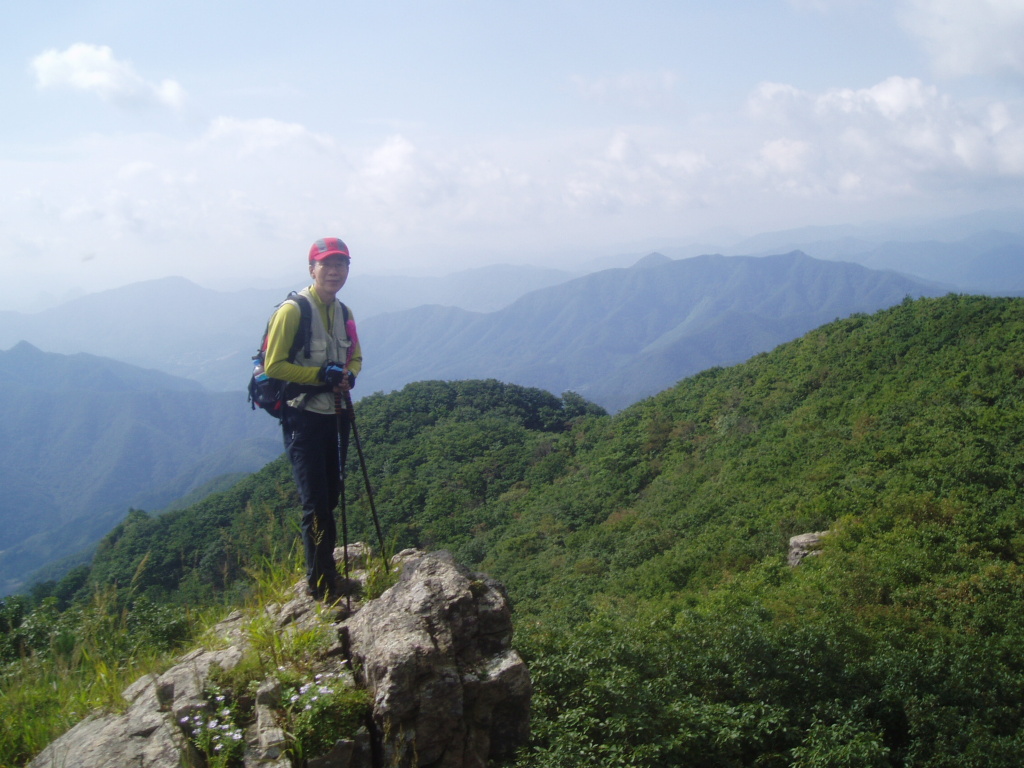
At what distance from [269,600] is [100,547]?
3048cm

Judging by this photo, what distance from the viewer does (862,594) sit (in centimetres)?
693

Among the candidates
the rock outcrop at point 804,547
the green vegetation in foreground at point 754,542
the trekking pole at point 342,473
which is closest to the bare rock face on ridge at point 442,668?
the green vegetation in foreground at point 754,542

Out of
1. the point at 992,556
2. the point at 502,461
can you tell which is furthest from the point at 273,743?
the point at 502,461

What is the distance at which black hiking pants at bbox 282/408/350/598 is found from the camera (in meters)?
4.36

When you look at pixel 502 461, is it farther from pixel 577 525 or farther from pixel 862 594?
pixel 862 594

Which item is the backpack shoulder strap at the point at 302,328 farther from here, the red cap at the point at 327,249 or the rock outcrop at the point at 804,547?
the rock outcrop at the point at 804,547

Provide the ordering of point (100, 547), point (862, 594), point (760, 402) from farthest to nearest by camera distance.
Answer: point (100, 547) < point (760, 402) < point (862, 594)

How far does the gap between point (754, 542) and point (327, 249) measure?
9.92 m

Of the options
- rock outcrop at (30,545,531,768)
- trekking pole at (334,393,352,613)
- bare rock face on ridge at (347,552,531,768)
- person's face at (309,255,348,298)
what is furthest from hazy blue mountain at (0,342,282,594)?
bare rock face on ridge at (347,552,531,768)

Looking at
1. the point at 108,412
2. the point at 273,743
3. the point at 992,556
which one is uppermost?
the point at 273,743

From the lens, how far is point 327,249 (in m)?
4.39

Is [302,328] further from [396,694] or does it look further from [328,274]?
[396,694]

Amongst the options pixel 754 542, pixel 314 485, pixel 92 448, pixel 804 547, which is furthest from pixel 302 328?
pixel 92 448

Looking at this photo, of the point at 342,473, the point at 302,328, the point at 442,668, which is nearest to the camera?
the point at 442,668
